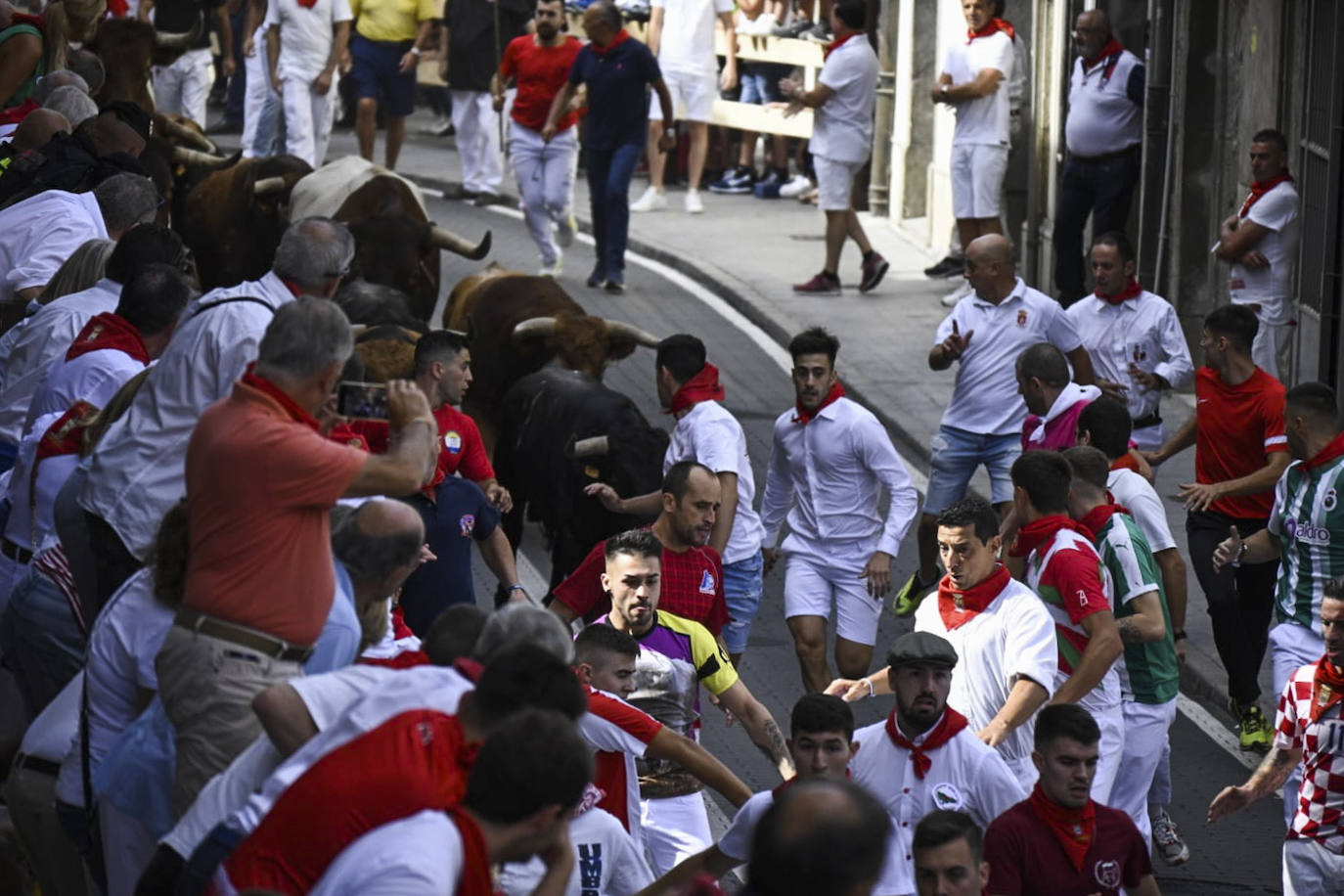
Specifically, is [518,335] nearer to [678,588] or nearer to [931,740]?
[678,588]

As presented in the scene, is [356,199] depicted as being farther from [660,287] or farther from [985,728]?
[985,728]

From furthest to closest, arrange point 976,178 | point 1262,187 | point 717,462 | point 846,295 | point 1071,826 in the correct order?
point 846,295 → point 976,178 → point 1262,187 → point 717,462 → point 1071,826

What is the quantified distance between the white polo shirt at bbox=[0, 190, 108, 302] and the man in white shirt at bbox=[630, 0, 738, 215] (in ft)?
46.5

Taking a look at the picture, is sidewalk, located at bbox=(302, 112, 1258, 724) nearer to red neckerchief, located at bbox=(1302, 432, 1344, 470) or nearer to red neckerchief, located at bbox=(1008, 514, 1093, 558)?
red neckerchief, located at bbox=(1302, 432, 1344, 470)

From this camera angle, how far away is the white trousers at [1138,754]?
360 inches

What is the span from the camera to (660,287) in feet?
68.4

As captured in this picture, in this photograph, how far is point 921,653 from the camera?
7.53 m

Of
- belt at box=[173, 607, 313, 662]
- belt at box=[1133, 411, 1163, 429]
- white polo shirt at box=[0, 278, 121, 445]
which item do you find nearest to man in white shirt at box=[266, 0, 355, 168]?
belt at box=[1133, 411, 1163, 429]

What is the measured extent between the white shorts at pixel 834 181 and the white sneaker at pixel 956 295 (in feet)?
3.82

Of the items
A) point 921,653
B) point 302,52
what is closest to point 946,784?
point 921,653

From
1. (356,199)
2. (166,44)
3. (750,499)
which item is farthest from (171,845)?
(166,44)

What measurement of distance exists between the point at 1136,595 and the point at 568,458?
12.7ft

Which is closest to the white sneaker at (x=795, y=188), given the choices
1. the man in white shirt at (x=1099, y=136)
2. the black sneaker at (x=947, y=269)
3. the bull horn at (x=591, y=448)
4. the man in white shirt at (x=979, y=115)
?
the black sneaker at (x=947, y=269)

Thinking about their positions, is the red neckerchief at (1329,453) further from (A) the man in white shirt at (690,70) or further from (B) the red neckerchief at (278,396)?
(A) the man in white shirt at (690,70)
